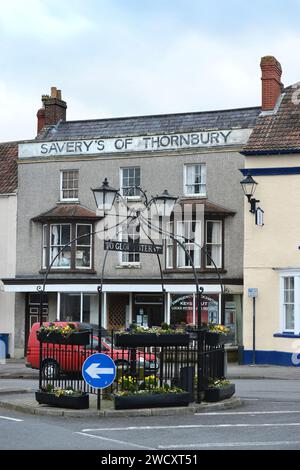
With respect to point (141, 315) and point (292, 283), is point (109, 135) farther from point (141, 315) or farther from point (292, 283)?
point (292, 283)

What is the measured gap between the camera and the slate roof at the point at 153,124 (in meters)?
36.2

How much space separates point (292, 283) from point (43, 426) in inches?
711

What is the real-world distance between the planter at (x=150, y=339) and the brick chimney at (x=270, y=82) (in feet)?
61.3

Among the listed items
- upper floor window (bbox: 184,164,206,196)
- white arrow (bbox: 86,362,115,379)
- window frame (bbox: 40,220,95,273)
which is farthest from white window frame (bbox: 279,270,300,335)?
white arrow (bbox: 86,362,115,379)

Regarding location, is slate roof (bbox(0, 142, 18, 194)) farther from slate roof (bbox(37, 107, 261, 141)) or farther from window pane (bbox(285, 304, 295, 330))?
window pane (bbox(285, 304, 295, 330))

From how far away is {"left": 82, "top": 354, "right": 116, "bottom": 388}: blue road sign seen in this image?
16688mm

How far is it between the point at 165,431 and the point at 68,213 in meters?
22.9

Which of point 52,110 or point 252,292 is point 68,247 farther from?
point 252,292

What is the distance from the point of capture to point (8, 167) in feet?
131

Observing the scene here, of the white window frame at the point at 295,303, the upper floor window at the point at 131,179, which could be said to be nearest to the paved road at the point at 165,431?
the white window frame at the point at 295,303

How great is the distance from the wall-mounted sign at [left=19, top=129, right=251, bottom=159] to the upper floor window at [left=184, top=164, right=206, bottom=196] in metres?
0.87

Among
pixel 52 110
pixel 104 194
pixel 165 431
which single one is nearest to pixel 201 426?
pixel 165 431

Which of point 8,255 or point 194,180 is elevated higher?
point 194,180
